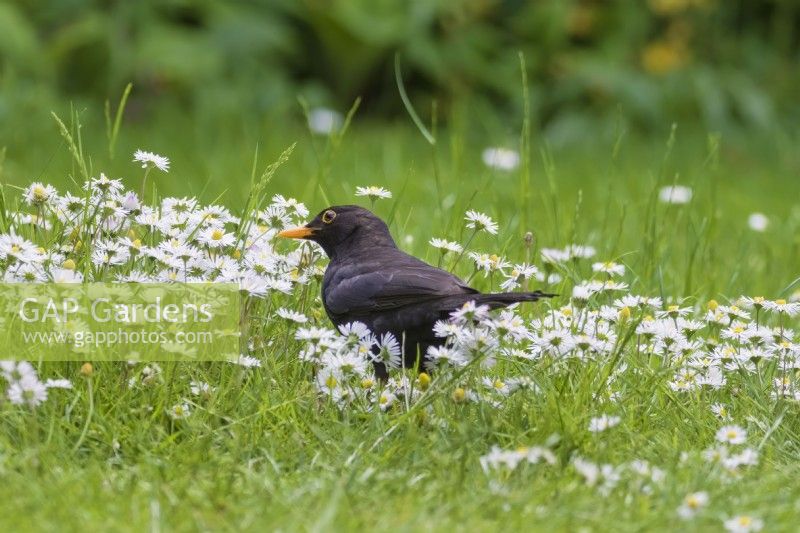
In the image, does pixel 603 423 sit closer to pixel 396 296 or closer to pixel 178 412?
pixel 396 296

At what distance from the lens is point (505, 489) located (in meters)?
2.60

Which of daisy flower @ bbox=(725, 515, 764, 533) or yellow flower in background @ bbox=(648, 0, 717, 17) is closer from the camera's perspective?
daisy flower @ bbox=(725, 515, 764, 533)

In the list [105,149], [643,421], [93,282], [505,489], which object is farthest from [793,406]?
[105,149]

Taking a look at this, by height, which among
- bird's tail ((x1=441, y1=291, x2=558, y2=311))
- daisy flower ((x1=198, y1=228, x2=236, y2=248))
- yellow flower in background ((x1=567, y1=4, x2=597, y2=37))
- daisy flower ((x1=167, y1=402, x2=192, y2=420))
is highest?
yellow flower in background ((x1=567, y1=4, x2=597, y2=37))

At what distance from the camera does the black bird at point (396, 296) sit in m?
3.22

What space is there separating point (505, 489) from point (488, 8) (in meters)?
6.02

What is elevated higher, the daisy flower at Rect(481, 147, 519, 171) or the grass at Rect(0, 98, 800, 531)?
the daisy flower at Rect(481, 147, 519, 171)

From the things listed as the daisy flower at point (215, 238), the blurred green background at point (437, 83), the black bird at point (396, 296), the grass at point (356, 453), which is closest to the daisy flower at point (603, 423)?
the grass at point (356, 453)

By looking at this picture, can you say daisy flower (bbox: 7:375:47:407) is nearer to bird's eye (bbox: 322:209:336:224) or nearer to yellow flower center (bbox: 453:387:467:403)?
yellow flower center (bbox: 453:387:467:403)

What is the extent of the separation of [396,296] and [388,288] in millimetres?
32

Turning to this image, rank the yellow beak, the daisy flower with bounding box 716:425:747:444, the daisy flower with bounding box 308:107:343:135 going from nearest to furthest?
the daisy flower with bounding box 716:425:747:444, the yellow beak, the daisy flower with bounding box 308:107:343:135

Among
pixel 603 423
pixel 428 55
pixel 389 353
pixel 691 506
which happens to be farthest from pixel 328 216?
pixel 428 55

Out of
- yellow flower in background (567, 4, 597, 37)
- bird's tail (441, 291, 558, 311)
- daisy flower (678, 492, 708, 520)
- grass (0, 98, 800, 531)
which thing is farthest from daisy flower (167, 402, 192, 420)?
yellow flower in background (567, 4, 597, 37)

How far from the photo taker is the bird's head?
3686 millimetres
